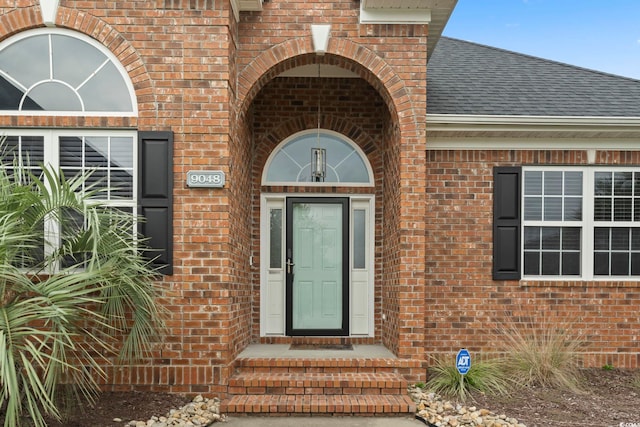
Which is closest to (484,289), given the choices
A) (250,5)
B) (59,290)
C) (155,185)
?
(155,185)

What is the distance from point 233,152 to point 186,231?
3.48ft

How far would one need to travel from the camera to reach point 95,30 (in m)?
5.54

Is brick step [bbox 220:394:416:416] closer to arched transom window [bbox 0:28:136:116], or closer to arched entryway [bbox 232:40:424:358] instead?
arched entryway [bbox 232:40:424:358]

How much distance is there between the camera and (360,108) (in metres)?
7.38

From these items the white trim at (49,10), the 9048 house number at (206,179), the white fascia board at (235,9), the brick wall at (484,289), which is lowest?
the brick wall at (484,289)

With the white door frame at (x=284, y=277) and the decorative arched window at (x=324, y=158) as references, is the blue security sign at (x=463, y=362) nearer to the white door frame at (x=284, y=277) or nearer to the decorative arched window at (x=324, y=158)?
the white door frame at (x=284, y=277)

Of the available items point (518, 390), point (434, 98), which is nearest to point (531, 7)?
point (434, 98)

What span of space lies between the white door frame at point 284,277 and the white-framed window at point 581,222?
84.8 inches

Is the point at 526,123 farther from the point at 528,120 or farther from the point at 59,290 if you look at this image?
the point at 59,290

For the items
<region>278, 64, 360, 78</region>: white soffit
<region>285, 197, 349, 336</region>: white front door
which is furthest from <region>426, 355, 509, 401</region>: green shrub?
<region>278, 64, 360, 78</region>: white soffit

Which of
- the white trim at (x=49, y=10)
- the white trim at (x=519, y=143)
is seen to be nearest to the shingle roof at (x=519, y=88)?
the white trim at (x=519, y=143)

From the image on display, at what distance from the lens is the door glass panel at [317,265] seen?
7.34m

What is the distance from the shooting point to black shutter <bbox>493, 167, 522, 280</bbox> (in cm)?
686

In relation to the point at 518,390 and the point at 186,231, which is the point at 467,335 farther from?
the point at 186,231
